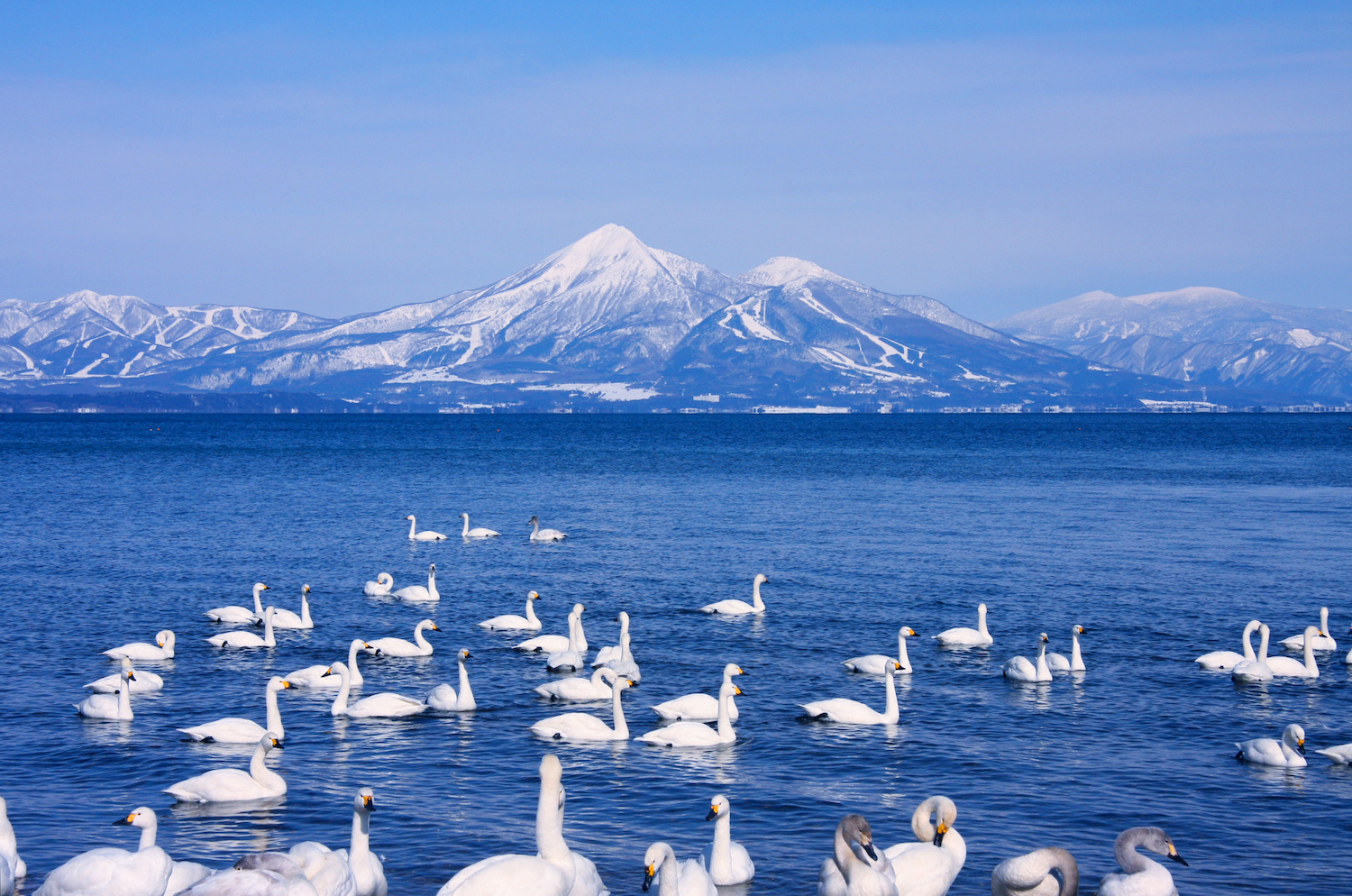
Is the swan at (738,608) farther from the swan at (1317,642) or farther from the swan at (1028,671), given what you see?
the swan at (1317,642)

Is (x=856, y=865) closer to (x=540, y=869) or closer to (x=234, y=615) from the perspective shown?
(x=540, y=869)

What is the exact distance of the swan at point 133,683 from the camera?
23016 millimetres

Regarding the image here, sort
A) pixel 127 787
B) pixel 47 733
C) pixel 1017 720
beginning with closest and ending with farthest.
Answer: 1. pixel 127 787
2. pixel 47 733
3. pixel 1017 720

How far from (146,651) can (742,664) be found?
12.6m

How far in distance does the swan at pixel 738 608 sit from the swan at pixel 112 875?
2177cm

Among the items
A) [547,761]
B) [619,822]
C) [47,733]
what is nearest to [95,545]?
[47,733]

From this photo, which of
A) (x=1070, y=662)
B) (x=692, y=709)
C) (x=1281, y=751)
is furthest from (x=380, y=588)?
(x=1281, y=751)

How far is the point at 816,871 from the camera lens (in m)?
15.6

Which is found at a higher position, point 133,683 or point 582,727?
point 582,727

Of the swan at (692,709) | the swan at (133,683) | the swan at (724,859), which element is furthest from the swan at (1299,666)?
the swan at (133,683)

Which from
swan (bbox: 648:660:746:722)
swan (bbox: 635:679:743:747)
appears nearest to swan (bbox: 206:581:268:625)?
swan (bbox: 648:660:746:722)

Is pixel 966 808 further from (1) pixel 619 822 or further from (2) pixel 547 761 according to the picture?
(2) pixel 547 761

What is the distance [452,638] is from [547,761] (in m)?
18.0

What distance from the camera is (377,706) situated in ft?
73.6
